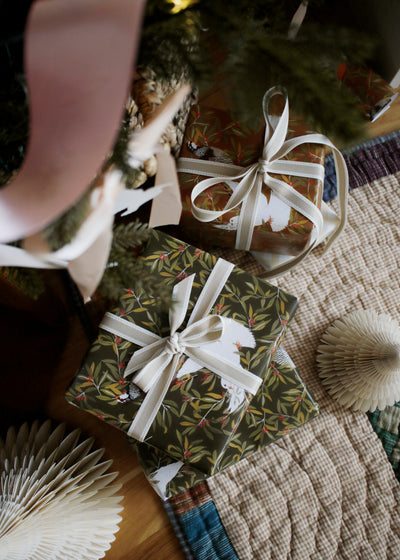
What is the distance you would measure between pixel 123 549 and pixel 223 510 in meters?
0.16

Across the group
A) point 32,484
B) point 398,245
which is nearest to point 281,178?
point 398,245

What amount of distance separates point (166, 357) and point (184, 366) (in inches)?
1.0

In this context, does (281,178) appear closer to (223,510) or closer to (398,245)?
(398,245)

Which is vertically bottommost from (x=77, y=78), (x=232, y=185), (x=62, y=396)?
(x=62, y=396)

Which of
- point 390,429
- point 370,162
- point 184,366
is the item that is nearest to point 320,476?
point 390,429

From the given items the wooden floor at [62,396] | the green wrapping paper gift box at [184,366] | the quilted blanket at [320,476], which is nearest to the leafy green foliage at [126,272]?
the green wrapping paper gift box at [184,366]

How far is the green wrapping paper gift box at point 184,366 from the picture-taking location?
0.56 metres

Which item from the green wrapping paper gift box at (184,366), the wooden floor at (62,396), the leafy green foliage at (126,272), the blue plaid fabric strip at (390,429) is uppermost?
the leafy green foliage at (126,272)

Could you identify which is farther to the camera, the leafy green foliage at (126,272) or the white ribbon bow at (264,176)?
the white ribbon bow at (264,176)

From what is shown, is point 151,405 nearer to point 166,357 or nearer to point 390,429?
point 166,357

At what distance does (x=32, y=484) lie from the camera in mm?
543

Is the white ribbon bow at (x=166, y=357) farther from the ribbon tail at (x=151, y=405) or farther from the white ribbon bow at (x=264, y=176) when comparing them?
the white ribbon bow at (x=264, y=176)

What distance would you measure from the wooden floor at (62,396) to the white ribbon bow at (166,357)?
0.14 meters

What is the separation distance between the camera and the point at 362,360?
643 mm
